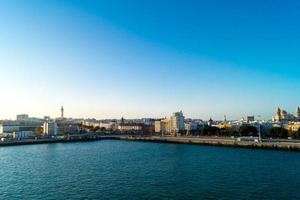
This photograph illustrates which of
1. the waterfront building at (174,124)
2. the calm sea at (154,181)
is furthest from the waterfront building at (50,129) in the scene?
the calm sea at (154,181)

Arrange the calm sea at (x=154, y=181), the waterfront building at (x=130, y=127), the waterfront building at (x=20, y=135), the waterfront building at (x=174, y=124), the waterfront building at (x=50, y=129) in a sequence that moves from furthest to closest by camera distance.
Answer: the waterfront building at (x=130, y=127)
the waterfront building at (x=174, y=124)
the waterfront building at (x=50, y=129)
the waterfront building at (x=20, y=135)
the calm sea at (x=154, y=181)

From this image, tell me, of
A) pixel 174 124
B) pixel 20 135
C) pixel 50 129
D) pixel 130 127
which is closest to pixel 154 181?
pixel 20 135

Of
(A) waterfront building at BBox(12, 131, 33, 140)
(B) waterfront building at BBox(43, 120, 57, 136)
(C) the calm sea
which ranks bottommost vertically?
(C) the calm sea

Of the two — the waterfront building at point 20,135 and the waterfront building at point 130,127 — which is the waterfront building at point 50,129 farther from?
the waterfront building at point 130,127

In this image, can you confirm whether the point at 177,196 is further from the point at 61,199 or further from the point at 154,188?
the point at 61,199

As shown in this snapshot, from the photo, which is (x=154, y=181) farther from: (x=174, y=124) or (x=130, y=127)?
(x=130, y=127)

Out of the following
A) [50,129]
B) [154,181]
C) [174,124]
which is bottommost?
[154,181]

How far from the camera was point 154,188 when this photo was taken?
16812mm

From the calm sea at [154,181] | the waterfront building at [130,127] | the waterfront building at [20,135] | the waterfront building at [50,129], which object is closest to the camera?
the calm sea at [154,181]

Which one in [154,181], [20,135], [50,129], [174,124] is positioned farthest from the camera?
[174,124]

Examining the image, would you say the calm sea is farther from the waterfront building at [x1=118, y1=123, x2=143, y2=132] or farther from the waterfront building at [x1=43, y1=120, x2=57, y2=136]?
the waterfront building at [x1=118, y1=123, x2=143, y2=132]

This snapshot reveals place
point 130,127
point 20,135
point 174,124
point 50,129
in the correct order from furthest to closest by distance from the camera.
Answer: point 130,127, point 174,124, point 50,129, point 20,135

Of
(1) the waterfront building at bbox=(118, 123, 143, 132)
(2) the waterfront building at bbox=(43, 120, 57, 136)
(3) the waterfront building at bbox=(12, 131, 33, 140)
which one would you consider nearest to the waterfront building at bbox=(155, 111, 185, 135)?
(1) the waterfront building at bbox=(118, 123, 143, 132)

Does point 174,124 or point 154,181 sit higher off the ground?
point 174,124
